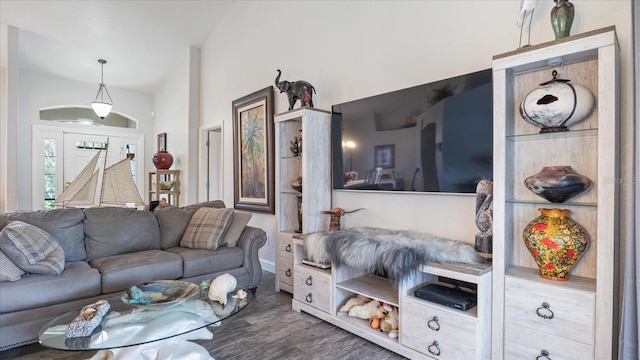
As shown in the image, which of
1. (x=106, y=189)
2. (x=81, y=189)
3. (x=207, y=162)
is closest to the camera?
(x=81, y=189)

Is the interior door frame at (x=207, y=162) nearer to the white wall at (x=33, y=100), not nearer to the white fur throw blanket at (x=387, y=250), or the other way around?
the white wall at (x=33, y=100)

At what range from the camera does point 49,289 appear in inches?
91.7

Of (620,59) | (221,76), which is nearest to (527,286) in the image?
(620,59)

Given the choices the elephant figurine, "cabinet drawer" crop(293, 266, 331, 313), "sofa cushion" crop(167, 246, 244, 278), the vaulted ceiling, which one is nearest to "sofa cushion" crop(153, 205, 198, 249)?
"sofa cushion" crop(167, 246, 244, 278)

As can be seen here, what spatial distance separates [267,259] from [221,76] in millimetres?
2889

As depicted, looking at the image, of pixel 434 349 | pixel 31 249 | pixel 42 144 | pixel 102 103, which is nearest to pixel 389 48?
pixel 434 349

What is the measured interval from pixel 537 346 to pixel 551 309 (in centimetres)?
21

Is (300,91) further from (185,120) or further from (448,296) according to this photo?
(185,120)

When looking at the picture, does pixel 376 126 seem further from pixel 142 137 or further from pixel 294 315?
pixel 142 137

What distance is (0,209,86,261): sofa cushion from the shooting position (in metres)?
2.73

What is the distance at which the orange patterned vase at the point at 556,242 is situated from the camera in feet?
5.72

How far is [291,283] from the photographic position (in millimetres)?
3365

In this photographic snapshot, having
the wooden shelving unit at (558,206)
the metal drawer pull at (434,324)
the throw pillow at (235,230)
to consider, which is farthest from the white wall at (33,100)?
the wooden shelving unit at (558,206)

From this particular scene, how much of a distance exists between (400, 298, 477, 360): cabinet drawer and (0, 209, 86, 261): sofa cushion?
2.66m
